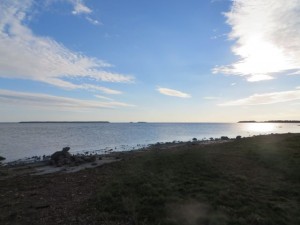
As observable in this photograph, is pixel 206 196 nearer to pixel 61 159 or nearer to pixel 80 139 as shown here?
pixel 61 159

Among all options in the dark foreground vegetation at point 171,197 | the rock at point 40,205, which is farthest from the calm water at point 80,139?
the rock at point 40,205

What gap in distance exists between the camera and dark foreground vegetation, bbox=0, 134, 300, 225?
8938mm

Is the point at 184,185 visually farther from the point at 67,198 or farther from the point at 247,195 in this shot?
the point at 67,198

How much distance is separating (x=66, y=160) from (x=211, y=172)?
15.6 m

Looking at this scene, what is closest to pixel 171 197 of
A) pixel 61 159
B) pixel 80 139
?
pixel 61 159

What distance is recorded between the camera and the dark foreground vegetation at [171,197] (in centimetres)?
894

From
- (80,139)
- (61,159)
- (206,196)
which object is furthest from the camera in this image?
(80,139)

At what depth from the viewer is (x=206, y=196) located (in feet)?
35.8

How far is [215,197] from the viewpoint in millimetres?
10664

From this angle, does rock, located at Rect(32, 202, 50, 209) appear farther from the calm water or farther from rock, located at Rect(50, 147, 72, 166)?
the calm water

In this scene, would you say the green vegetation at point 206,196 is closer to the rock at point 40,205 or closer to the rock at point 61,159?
the rock at point 40,205

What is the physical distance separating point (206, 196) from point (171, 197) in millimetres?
1408

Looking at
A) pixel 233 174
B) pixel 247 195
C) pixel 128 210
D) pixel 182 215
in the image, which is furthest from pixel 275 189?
pixel 128 210

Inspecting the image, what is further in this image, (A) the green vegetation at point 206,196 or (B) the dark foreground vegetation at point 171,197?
(B) the dark foreground vegetation at point 171,197
